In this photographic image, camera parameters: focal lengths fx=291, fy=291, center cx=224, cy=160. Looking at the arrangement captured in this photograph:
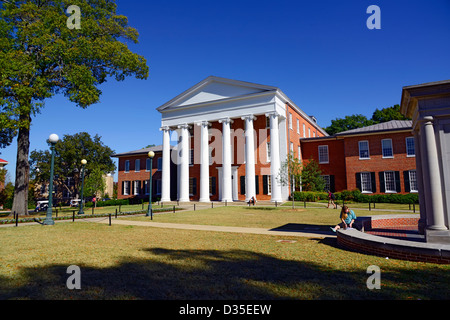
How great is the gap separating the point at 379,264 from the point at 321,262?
1.34m

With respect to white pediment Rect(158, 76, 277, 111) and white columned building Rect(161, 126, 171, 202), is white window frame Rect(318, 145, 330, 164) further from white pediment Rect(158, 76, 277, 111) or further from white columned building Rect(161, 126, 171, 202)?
white columned building Rect(161, 126, 171, 202)

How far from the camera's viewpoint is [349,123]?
62812 millimetres

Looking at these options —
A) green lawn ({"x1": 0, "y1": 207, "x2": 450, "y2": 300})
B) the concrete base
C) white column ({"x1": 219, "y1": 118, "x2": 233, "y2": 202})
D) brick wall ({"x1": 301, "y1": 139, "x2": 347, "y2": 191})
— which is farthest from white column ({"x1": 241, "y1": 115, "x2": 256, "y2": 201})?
the concrete base

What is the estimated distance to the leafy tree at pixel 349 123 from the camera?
202 feet

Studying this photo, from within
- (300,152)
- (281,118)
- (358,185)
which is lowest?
(358,185)

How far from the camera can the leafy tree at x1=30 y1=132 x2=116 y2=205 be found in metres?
52.6

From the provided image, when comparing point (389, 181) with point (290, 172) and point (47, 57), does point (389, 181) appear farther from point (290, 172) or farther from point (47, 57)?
point (47, 57)

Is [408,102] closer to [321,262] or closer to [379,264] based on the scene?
[379,264]

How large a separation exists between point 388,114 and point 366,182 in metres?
29.0

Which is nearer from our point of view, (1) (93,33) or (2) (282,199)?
(1) (93,33)

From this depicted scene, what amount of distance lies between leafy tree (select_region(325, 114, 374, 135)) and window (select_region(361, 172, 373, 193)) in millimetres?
28574

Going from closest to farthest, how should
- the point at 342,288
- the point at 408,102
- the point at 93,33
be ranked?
the point at 342,288 < the point at 408,102 < the point at 93,33

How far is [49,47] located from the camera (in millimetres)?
20203
